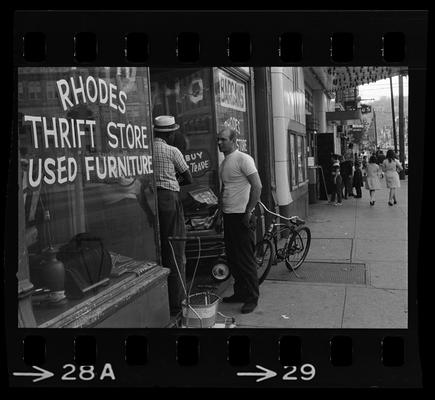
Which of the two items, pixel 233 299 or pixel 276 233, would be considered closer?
pixel 233 299

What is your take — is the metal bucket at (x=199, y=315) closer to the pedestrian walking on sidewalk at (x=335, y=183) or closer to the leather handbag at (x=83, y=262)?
the leather handbag at (x=83, y=262)

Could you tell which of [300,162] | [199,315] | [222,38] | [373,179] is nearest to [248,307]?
[199,315]

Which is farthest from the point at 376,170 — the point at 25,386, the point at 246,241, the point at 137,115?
the point at 25,386

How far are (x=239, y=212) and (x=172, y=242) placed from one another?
756 millimetres

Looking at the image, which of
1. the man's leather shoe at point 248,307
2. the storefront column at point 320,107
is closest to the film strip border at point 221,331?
the man's leather shoe at point 248,307

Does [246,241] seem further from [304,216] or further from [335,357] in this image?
[304,216]

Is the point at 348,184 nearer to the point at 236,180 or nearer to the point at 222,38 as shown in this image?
the point at 236,180

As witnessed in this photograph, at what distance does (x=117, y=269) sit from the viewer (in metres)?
4.02

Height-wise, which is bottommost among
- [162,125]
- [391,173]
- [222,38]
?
[391,173]

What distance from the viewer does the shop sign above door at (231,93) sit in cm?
631

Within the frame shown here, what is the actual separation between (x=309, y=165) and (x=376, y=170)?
1705 mm

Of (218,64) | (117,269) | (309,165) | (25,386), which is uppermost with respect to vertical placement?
(218,64)

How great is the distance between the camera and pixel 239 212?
4.61 m

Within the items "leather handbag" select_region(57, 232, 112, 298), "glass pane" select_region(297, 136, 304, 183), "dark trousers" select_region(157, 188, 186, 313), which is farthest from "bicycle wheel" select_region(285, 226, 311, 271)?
"glass pane" select_region(297, 136, 304, 183)
